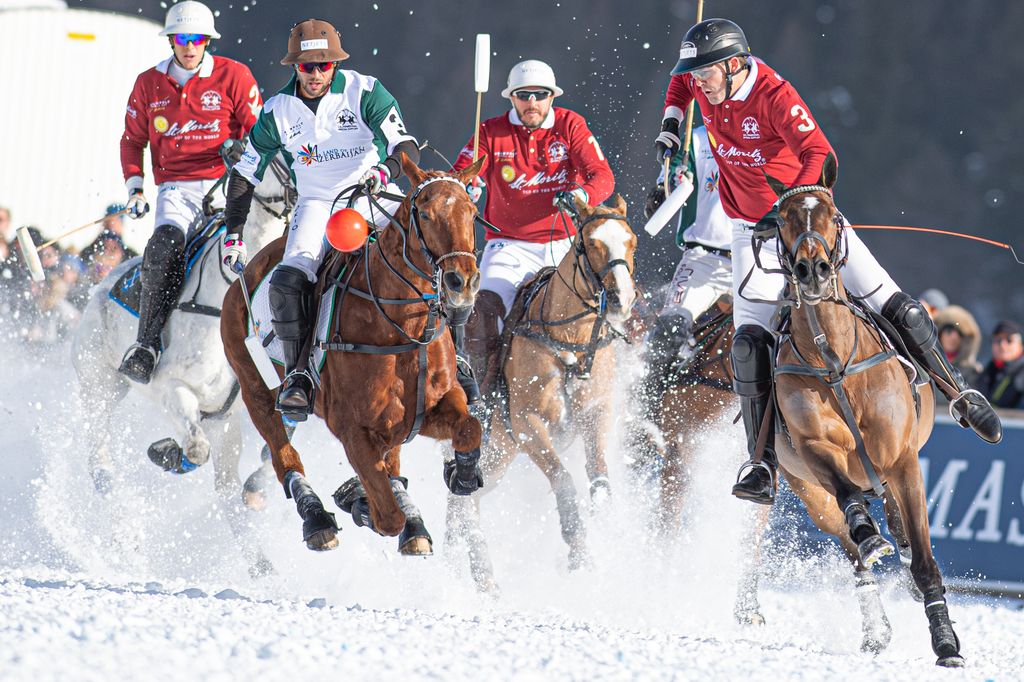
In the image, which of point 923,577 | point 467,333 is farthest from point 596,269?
point 923,577

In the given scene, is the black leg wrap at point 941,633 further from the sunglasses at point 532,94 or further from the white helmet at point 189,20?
the white helmet at point 189,20

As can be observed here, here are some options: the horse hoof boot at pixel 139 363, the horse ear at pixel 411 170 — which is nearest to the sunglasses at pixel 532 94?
the horse ear at pixel 411 170

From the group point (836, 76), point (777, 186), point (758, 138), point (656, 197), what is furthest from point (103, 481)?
point (836, 76)

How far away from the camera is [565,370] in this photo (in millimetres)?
7938

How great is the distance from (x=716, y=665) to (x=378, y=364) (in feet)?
6.63

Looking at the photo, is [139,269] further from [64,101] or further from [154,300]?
[64,101]

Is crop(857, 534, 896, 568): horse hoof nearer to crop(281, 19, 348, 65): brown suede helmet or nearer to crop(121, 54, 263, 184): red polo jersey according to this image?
crop(281, 19, 348, 65): brown suede helmet

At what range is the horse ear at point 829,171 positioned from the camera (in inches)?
233

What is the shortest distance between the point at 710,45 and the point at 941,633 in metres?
2.97

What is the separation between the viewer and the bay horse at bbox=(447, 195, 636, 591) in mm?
7594

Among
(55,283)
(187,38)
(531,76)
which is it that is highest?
(187,38)

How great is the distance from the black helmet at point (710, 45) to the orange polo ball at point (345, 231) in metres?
1.84

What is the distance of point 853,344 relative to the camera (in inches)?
237

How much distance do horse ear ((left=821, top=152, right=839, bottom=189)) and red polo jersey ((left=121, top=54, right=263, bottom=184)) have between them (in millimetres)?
3746
